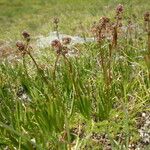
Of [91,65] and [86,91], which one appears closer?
[86,91]

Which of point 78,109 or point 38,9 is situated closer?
point 78,109

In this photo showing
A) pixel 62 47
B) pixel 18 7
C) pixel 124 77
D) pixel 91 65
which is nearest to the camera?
pixel 62 47

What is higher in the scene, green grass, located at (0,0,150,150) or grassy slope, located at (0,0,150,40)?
green grass, located at (0,0,150,150)

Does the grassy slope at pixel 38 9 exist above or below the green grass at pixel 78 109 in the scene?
below

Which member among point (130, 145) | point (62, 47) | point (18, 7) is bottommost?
point (18, 7)

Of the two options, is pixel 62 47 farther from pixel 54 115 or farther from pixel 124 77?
pixel 124 77

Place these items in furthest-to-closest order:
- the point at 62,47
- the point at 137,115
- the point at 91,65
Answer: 1. the point at 91,65
2. the point at 137,115
3. the point at 62,47

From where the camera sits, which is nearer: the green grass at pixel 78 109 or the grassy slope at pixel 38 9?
the green grass at pixel 78 109

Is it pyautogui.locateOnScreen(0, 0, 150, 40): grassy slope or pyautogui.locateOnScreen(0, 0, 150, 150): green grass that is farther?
pyautogui.locateOnScreen(0, 0, 150, 40): grassy slope

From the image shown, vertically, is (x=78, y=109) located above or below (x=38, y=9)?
above

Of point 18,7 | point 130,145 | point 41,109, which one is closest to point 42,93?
point 41,109

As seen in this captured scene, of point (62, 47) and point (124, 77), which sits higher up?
point (62, 47)
